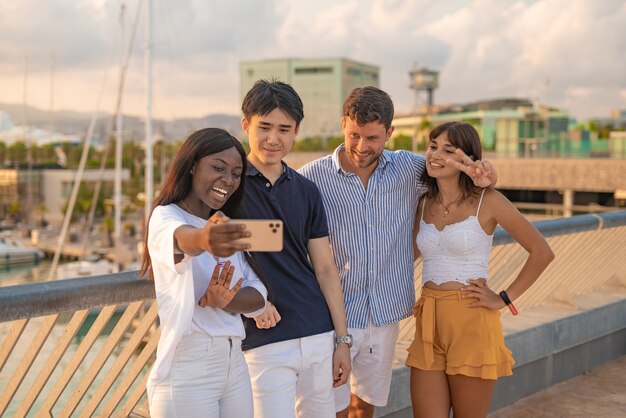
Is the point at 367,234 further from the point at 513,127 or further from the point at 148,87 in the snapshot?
the point at 513,127

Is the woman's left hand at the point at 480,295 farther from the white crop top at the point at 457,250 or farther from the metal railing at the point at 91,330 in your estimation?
the metal railing at the point at 91,330

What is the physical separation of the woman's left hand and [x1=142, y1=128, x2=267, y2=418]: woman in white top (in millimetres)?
1052

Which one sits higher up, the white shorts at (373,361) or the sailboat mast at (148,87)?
the sailboat mast at (148,87)

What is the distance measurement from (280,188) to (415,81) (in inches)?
4808

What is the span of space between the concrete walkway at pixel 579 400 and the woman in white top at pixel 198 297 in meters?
2.73

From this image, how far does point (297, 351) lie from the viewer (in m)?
2.65

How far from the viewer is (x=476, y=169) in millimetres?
2920

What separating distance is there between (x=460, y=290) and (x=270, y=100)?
1136 mm

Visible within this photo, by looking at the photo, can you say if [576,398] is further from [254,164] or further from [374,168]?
[254,164]

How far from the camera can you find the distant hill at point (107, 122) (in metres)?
88.1

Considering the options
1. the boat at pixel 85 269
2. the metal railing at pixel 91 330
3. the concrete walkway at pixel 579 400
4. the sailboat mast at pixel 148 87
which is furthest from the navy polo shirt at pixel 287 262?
the boat at pixel 85 269

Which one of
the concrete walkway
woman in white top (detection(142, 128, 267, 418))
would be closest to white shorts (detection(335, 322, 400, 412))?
woman in white top (detection(142, 128, 267, 418))

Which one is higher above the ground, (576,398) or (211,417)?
(211,417)

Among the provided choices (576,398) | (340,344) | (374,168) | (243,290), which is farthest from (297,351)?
(576,398)
